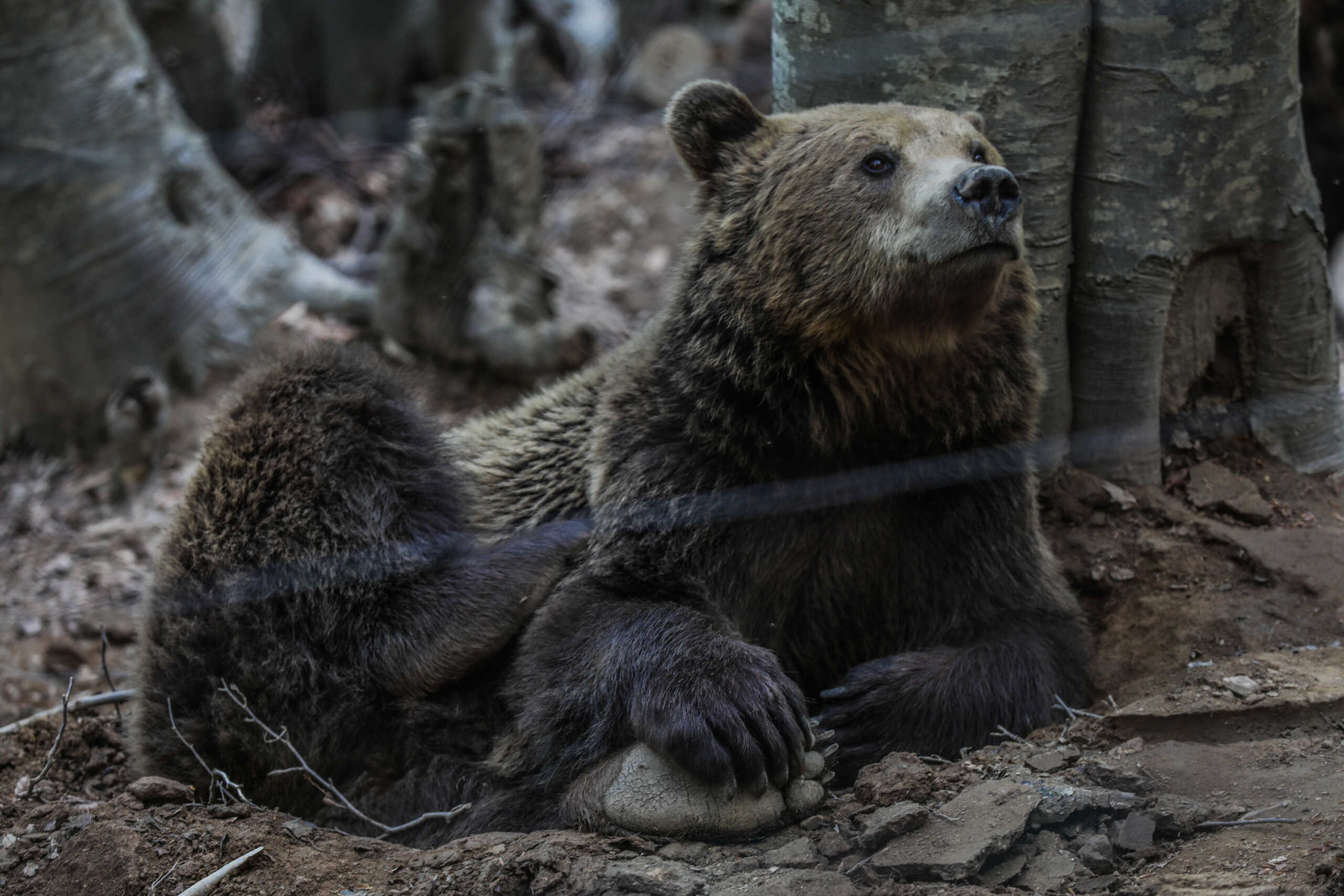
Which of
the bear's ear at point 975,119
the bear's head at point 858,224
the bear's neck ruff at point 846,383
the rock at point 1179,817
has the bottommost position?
the rock at point 1179,817

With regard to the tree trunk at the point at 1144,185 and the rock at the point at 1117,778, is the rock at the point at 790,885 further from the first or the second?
the tree trunk at the point at 1144,185

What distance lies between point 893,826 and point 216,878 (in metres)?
Answer: 1.74

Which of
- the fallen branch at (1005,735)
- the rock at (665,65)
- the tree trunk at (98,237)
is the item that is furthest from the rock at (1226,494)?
the rock at (665,65)

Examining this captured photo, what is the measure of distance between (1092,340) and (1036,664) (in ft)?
4.68

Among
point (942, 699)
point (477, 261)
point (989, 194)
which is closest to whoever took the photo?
point (989, 194)

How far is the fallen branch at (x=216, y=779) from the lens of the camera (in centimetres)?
375

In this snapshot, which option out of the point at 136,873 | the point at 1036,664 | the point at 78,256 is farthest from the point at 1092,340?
the point at 78,256

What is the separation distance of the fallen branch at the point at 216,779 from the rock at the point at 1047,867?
225 cm

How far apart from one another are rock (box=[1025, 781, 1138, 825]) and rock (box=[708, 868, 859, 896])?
0.52 m

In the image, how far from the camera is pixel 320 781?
376 centimetres

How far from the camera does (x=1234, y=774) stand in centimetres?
311

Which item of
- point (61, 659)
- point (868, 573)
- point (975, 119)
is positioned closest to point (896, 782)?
point (868, 573)

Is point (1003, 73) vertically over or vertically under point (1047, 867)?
over

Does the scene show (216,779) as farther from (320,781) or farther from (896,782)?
(896,782)
